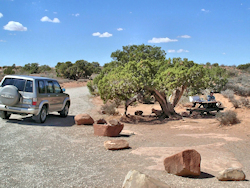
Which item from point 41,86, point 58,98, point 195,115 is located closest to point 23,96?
point 41,86

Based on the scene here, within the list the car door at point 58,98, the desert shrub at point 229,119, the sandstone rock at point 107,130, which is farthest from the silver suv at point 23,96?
the desert shrub at point 229,119

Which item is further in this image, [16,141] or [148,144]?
[148,144]

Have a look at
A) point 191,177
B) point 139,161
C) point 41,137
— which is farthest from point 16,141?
point 191,177

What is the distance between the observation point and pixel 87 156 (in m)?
6.44

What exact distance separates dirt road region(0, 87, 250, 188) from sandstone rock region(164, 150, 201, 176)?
0.14 metres

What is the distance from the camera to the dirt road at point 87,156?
15.7 ft

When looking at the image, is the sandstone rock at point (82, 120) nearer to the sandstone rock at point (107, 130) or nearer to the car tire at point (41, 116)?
the car tire at point (41, 116)

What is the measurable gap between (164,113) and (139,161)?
9628 millimetres

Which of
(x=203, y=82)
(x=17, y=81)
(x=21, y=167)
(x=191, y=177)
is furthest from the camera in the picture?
(x=203, y=82)

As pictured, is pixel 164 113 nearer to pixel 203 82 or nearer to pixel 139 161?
pixel 203 82

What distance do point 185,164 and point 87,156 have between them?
8.64 feet

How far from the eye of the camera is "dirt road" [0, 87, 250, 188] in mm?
4773

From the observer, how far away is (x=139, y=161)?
605 centimetres

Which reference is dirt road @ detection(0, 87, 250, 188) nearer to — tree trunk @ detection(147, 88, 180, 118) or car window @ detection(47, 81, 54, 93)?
car window @ detection(47, 81, 54, 93)
